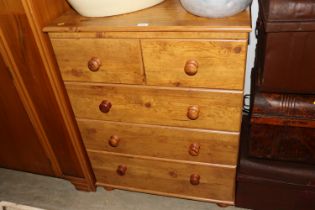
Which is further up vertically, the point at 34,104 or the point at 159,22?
the point at 159,22

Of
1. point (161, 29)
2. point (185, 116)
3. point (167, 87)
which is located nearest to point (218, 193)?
point (185, 116)

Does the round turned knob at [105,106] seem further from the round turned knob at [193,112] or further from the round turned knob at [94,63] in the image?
the round turned knob at [193,112]

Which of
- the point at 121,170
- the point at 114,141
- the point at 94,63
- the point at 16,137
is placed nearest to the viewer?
the point at 94,63

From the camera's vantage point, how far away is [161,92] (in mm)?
1095

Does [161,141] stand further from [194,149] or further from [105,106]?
[105,106]

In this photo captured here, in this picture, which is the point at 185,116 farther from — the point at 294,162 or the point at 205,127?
the point at 294,162

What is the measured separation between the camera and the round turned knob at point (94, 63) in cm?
107

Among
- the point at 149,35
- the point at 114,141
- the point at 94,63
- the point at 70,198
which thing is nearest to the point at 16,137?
the point at 70,198

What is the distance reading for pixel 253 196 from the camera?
133 centimetres

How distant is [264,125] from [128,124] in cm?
54

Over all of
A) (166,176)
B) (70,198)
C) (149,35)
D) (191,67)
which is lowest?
(70,198)

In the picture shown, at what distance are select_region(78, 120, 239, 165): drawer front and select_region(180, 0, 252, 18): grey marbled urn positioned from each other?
1.46ft

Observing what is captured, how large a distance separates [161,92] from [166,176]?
0.46 m

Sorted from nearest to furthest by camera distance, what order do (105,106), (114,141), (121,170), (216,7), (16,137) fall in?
1. (216,7)
2. (105,106)
3. (114,141)
4. (121,170)
5. (16,137)
